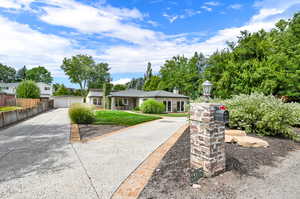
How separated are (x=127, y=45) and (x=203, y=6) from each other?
10848 millimetres

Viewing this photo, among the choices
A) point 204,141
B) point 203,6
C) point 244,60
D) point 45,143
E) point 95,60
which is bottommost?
point 45,143

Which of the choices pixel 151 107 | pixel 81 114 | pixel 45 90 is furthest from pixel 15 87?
pixel 81 114

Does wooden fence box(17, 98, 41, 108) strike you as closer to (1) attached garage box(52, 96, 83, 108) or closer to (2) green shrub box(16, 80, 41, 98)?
(2) green shrub box(16, 80, 41, 98)

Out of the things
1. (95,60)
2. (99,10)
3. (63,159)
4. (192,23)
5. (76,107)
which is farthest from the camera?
(95,60)

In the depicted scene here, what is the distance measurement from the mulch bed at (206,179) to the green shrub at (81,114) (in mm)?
7060

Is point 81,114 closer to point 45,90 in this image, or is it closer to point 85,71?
point 85,71

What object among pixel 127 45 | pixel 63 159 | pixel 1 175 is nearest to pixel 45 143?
pixel 63 159

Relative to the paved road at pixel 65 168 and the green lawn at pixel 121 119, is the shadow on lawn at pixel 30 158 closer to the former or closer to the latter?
the paved road at pixel 65 168

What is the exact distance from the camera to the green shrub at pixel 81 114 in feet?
30.8

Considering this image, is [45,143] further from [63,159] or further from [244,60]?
[244,60]

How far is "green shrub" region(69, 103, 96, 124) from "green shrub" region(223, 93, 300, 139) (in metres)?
8.03

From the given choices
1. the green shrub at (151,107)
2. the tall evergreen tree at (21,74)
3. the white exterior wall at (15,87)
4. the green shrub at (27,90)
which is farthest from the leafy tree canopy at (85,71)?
the tall evergreen tree at (21,74)

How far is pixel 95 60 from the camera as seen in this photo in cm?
4509

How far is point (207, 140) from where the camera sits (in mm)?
2664
